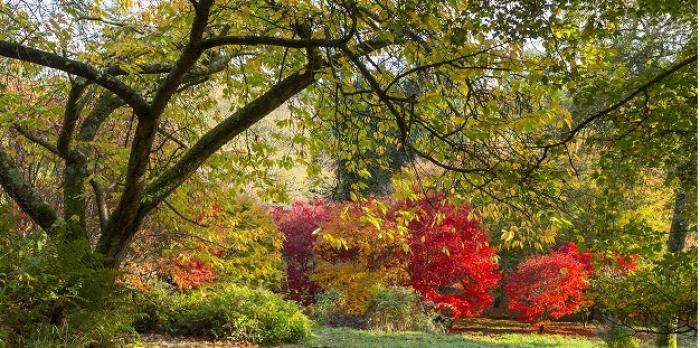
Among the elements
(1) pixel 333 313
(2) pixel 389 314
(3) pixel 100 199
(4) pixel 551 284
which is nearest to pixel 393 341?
(2) pixel 389 314

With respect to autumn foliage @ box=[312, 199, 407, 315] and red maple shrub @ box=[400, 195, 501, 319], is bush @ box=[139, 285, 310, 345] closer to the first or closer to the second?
autumn foliage @ box=[312, 199, 407, 315]

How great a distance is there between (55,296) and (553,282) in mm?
12945

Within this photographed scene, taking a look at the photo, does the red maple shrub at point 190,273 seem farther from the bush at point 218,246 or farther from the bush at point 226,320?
the bush at point 226,320

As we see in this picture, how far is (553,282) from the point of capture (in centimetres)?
1401

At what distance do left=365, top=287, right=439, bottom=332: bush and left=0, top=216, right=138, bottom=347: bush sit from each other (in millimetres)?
8996

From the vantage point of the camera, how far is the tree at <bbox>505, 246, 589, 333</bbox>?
13758mm

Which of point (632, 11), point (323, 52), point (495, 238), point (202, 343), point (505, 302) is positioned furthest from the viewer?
point (505, 302)

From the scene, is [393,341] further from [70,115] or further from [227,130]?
[70,115]

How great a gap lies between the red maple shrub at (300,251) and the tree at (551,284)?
5497 millimetres

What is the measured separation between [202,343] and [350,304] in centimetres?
572

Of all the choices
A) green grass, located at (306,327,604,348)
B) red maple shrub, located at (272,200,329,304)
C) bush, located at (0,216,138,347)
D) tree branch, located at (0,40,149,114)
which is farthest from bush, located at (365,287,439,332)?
tree branch, located at (0,40,149,114)

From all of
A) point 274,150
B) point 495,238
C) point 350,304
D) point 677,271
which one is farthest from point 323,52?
point 495,238

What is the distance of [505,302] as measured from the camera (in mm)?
20703

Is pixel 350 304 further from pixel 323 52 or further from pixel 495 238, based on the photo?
pixel 323 52
